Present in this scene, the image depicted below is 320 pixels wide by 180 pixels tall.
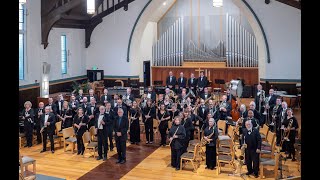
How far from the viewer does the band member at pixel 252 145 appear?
1072cm

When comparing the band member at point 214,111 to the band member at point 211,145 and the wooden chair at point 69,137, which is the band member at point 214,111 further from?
the wooden chair at point 69,137

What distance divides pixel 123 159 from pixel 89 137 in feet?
5.00

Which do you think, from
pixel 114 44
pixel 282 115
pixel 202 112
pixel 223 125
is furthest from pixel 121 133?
pixel 114 44

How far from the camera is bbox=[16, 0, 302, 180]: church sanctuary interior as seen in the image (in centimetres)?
1167

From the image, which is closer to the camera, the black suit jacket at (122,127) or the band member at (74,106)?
the black suit jacket at (122,127)

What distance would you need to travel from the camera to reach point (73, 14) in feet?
70.6

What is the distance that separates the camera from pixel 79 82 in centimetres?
2317

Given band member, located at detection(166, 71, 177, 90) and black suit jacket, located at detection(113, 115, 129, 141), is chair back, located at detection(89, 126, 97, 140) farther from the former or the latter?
band member, located at detection(166, 71, 177, 90)

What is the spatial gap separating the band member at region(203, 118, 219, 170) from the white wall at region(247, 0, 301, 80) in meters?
10.4

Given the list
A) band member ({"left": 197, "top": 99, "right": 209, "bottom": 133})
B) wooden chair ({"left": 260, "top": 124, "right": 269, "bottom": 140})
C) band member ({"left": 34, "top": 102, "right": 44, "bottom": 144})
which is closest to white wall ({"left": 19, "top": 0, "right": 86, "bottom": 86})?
band member ({"left": 34, "top": 102, "right": 44, "bottom": 144})

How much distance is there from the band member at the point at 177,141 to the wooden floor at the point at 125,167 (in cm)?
26

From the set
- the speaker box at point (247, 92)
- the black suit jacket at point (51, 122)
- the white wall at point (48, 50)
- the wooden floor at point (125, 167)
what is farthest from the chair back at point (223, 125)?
the white wall at point (48, 50)
